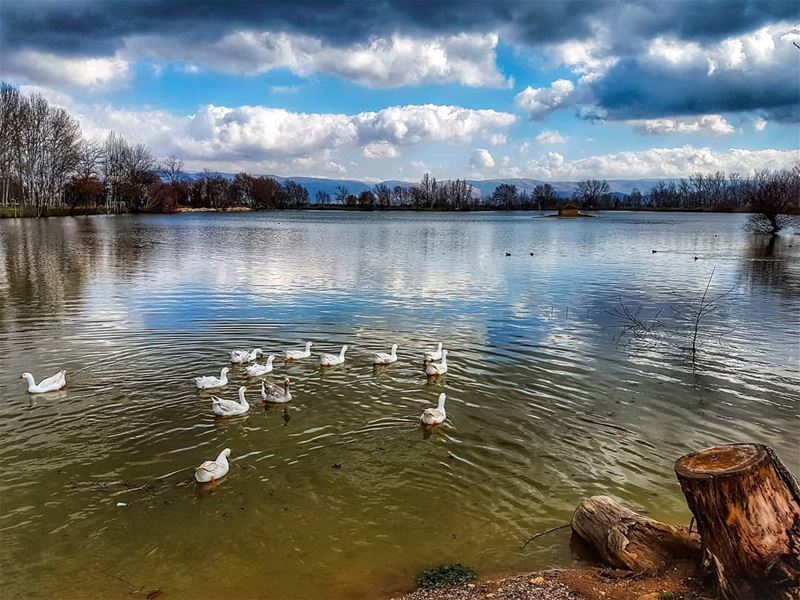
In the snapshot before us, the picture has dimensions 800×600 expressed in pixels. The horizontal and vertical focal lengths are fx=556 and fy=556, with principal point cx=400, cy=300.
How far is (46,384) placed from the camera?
39.7 feet

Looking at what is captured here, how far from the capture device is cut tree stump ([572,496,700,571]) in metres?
6.43

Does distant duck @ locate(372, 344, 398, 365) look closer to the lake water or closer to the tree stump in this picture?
the lake water

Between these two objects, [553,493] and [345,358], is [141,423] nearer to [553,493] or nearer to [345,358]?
[345,358]

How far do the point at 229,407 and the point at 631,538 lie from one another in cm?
779

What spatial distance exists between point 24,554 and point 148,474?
6.83 ft

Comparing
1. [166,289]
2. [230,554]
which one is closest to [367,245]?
[166,289]

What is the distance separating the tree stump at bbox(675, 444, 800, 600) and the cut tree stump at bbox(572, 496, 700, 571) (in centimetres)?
97

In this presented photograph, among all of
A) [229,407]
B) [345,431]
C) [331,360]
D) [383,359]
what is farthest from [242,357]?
[345,431]

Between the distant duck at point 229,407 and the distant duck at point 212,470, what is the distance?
90.1 inches

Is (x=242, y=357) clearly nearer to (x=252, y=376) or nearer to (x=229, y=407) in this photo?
(x=252, y=376)

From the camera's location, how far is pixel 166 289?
25.8m

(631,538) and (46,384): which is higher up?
(46,384)

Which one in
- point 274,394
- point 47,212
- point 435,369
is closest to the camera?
point 274,394

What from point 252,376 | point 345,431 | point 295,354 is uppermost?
point 295,354
